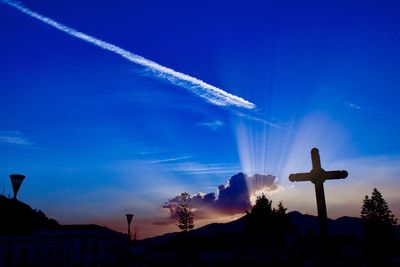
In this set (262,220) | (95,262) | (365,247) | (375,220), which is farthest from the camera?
(262,220)

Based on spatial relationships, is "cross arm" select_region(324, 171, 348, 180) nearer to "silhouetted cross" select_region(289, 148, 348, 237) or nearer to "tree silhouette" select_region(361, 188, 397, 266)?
"silhouetted cross" select_region(289, 148, 348, 237)

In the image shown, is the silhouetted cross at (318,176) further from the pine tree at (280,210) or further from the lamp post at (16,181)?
the pine tree at (280,210)

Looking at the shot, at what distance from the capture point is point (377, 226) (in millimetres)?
88000

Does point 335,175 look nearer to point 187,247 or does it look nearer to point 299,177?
point 299,177

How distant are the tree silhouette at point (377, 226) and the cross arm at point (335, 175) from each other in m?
71.0

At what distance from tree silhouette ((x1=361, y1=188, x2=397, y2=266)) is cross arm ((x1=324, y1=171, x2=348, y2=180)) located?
7095cm

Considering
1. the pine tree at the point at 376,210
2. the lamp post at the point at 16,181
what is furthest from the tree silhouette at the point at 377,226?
the lamp post at the point at 16,181

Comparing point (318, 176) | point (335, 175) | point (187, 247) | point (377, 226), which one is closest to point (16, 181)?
point (318, 176)

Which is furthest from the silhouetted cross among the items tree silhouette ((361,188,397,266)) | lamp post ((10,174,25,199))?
tree silhouette ((361,188,397,266))

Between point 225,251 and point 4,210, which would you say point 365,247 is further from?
point 4,210

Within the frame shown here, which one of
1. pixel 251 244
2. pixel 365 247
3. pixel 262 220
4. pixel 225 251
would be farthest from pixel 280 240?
pixel 262 220

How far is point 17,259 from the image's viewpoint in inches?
1309

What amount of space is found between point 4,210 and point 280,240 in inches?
1542

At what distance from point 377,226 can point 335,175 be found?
8877cm
